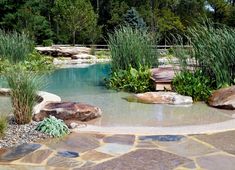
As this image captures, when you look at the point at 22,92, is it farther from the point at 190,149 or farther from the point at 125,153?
the point at 190,149

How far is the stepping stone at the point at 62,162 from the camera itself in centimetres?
349

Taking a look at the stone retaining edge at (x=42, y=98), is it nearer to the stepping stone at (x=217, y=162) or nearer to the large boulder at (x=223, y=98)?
the stepping stone at (x=217, y=162)

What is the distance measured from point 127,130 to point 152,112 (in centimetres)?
126

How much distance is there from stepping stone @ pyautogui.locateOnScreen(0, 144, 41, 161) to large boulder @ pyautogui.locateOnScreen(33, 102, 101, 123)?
101 centimetres

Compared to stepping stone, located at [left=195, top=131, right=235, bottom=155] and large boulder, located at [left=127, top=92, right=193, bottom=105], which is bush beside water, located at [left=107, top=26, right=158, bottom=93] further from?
stepping stone, located at [left=195, top=131, right=235, bottom=155]

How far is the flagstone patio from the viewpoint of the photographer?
3.46 metres

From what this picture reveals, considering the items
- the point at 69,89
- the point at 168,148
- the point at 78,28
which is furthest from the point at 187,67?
the point at 78,28

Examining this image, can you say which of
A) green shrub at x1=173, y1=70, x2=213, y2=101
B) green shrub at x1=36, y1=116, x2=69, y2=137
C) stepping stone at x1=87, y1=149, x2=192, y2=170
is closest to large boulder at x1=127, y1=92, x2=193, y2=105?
green shrub at x1=173, y1=70, x2=213, y2=101

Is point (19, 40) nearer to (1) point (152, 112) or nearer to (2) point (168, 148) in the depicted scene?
(1) point (152, 112)

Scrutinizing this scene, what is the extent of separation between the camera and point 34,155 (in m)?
3.78

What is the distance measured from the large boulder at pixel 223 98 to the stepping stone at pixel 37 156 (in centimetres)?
332

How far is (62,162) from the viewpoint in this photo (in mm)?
3570

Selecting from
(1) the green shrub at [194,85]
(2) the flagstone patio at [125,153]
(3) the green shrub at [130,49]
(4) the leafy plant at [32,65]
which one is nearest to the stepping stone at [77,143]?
(2) the flagstone patio at [125,153]

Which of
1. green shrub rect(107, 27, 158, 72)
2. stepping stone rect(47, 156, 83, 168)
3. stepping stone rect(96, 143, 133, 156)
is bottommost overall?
stepping stone rect(47, 156, 83, 168)
